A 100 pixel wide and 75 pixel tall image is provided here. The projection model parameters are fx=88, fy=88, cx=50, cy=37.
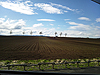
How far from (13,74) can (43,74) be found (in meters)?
1.36

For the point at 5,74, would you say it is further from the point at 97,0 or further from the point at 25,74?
the point at 97,0

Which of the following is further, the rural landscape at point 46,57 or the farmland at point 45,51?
the farmland at point 45,51

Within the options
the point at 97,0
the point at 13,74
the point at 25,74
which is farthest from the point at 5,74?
the point at 97,0

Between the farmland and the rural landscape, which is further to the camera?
the farmland

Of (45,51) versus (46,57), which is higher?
(45,51)

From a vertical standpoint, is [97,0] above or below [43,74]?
above

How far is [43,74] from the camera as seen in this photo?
398cm

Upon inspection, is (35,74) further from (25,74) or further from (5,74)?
(5,74)

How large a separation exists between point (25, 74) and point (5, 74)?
35.5 inches

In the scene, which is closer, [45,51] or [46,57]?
[46,57]

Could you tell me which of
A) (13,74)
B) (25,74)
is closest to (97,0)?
(25,74)

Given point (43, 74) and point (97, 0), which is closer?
point (97, 0)

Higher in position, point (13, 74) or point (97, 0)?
point (97, 0)

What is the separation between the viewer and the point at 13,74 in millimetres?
3973
